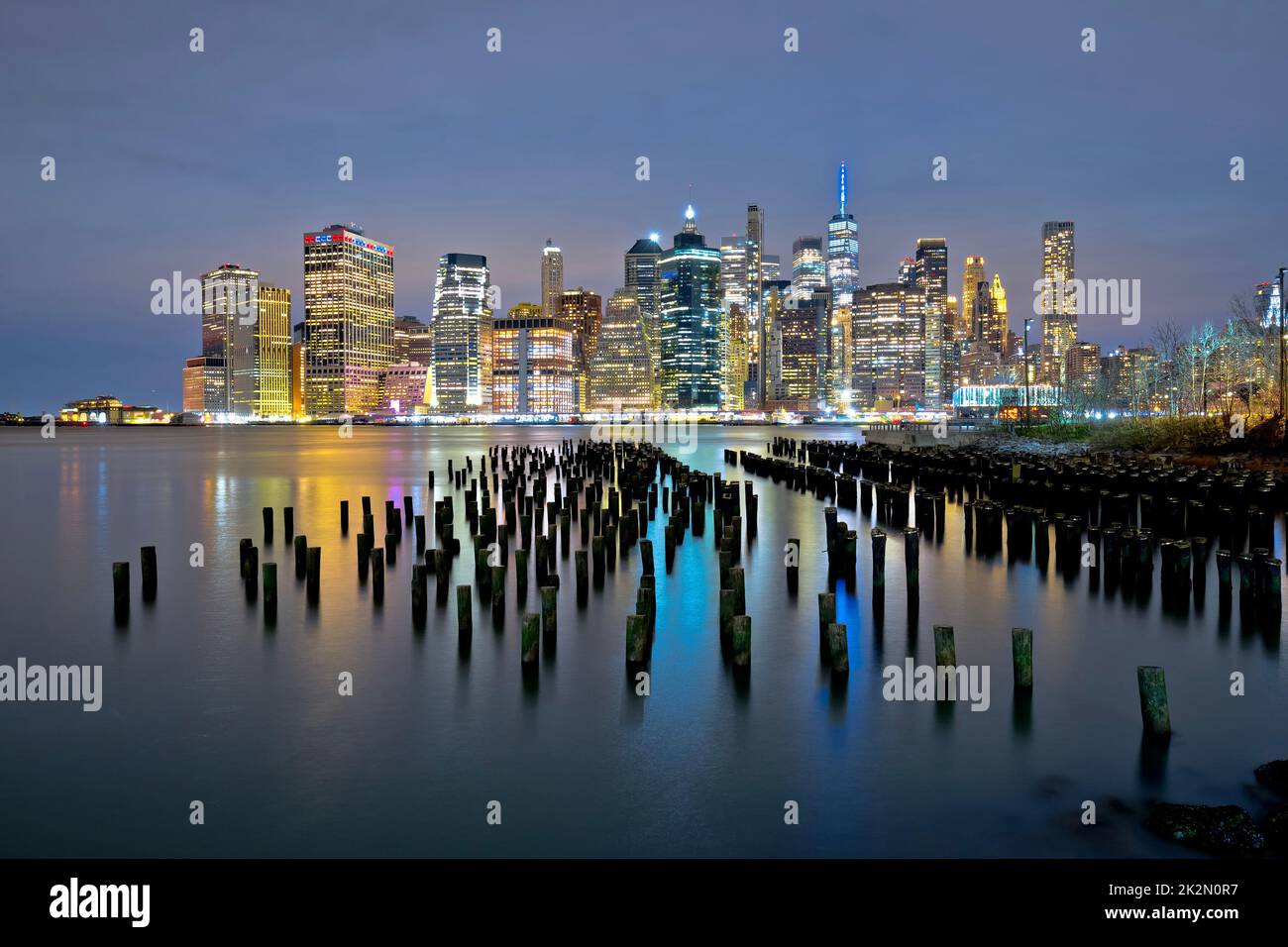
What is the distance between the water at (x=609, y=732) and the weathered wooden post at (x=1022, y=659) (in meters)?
0.28

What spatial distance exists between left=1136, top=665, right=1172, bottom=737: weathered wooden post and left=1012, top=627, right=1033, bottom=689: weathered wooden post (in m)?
1.42

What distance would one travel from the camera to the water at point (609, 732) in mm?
8055

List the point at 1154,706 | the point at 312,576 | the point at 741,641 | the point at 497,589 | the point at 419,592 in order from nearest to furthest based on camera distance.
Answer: the point at 1154,706 < the point at 741,641 < the point at 419,592 < the point at 497,589 < the point at 312,576

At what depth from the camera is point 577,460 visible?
50188 mm

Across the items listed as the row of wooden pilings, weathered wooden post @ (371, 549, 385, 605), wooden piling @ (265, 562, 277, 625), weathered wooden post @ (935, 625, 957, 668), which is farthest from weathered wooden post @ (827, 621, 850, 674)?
wooden piling @ (265, 562, 277, 625)

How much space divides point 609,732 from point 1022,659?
202 inches

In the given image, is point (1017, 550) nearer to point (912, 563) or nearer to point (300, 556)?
point (912, 563)

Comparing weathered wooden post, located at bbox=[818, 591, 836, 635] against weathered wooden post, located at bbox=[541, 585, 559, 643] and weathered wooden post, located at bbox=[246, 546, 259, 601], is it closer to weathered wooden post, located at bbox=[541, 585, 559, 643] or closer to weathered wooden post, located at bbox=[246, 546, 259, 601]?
weathered wooden post, located at bbox=[541, 585, 559, 643]

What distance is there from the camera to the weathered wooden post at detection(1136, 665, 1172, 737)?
973 centimetres

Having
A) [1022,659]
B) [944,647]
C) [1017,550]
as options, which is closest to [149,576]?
[944,647]

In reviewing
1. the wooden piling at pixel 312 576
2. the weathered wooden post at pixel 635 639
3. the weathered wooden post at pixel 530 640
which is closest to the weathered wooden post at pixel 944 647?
the weathered wooden post at pixel 635 639

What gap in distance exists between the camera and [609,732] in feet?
33.7

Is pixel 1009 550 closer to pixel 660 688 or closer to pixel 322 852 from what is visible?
pixel 660 688
